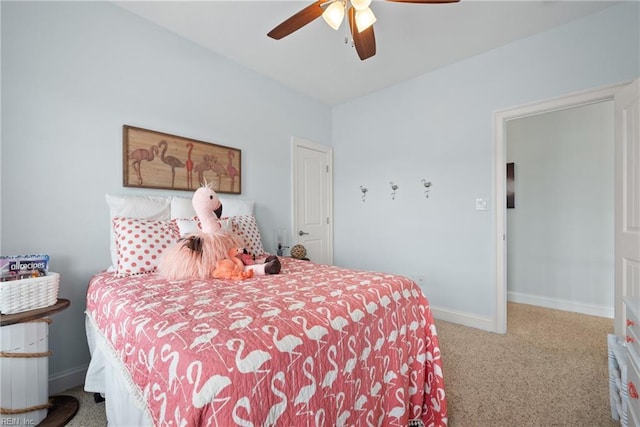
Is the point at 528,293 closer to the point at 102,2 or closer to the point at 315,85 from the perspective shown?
the point at 315,85

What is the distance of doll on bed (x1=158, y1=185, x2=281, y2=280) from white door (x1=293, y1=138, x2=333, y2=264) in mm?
1640

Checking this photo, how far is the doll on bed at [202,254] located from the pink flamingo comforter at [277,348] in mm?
77

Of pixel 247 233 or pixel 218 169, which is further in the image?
pixel 218 169

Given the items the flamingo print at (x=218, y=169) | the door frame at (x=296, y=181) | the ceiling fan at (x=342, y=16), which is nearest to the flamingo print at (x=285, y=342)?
the ceiling fan at (x=342, y=16)

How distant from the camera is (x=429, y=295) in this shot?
309 cm

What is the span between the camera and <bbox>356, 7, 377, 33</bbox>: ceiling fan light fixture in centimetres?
155

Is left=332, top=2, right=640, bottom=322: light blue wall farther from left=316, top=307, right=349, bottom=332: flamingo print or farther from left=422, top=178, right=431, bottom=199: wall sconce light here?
left=316, top=307, right=349, bottom=332: flamingo print

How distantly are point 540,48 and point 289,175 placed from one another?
107 inches

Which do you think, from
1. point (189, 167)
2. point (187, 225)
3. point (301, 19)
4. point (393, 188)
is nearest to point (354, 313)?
point (187, 225)

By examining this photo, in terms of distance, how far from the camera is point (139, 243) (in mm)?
1682

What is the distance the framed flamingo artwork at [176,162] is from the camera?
208 cm

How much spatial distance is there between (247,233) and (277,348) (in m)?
1.55

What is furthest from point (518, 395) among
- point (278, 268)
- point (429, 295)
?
point (278, 268)

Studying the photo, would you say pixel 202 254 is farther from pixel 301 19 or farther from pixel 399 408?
pixel 301 19
